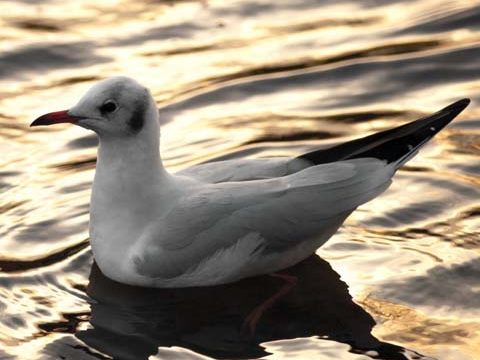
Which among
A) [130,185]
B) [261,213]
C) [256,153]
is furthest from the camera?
[256,153]

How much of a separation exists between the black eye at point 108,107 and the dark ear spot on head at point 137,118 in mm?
111

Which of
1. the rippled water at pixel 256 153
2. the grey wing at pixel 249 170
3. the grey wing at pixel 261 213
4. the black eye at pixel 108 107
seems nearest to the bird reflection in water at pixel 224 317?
the rippled water at pixel 256 153

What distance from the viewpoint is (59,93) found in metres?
10.3

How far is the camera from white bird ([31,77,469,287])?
744 cm

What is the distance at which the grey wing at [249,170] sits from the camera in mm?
7742

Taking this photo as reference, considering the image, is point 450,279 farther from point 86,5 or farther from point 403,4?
point 86,5

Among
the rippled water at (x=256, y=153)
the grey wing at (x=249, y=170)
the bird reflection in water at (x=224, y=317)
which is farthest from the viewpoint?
the grey wing at (x=249, y=170)

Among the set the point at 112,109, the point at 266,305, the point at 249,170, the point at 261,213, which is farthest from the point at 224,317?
the point at 112,109

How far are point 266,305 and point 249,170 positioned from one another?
0.77 meters

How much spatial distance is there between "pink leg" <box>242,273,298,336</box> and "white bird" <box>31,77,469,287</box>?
5.5 inches

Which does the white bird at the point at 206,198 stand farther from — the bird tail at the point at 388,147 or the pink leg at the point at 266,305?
the pink leg at the point at 266,305

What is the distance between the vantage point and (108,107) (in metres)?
7.45

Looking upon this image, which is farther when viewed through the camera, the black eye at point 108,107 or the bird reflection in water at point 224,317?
the black eye at point 108,107

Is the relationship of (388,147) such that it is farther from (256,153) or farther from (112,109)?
(256,153)
